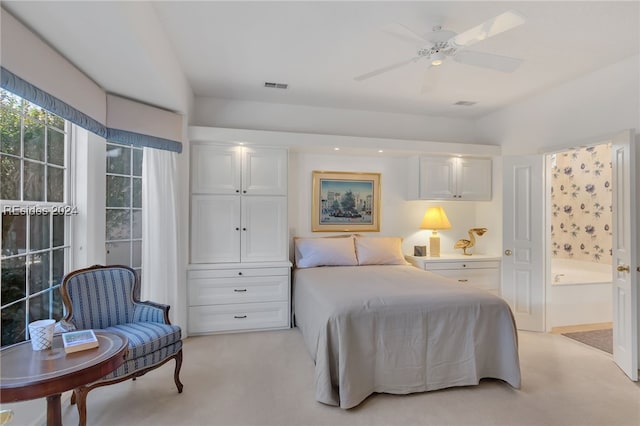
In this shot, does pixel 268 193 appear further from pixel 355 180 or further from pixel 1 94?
pixel 1 94

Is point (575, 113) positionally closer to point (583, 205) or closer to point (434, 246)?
point (434, 246)

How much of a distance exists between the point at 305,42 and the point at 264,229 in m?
1.97

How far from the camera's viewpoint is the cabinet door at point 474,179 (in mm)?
4324

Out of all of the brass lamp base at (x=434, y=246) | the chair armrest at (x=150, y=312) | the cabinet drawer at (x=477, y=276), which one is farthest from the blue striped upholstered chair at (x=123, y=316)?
the brass lamp base at (x=434, y=246)

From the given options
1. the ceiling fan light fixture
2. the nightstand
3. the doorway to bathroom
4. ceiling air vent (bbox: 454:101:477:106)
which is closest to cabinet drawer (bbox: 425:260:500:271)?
the nightstand

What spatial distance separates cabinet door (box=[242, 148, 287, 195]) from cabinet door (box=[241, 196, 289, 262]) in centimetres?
9

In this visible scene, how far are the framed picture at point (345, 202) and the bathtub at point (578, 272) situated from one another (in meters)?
2.26

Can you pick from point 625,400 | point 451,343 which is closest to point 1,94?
point 451,343

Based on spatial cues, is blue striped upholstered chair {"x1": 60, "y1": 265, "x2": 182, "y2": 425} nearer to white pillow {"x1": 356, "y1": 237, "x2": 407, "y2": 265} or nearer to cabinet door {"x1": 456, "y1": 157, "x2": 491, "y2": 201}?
white pillow {"x1": 356, "y1": 237, "x2": 407, "y2": 265}

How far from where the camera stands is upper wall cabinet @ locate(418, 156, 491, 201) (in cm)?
426

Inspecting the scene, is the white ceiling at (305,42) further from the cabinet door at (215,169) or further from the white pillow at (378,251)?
the white pillow at (378,251)

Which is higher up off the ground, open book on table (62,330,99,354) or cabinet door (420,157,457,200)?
cabinet door (420,157,457,200)

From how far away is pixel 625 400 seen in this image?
228 cm

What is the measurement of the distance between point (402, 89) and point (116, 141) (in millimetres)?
2846
